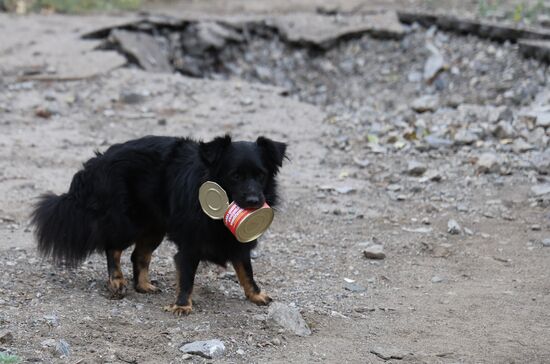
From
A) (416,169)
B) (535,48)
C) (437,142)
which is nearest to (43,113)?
(416,169)

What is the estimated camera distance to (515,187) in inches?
314

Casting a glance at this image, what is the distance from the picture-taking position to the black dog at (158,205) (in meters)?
5.04

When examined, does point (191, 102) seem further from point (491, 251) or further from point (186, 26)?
point (491, 251)

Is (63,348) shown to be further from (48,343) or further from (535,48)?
(535,48)

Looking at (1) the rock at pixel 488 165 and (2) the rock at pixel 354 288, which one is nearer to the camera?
(2) the rock at pixel 354 288

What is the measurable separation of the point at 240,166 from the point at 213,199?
0.26m

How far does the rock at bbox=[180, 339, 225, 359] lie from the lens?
4469 mm

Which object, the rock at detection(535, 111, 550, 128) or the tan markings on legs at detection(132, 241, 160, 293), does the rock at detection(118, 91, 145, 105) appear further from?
the tan markings on legs at detection(132, 241, 160, 293)

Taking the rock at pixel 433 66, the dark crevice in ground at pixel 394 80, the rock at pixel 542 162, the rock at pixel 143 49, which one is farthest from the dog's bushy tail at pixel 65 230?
the rock at pixel 433 66

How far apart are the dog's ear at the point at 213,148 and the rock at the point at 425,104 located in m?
5.74

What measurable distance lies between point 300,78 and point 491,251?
678 cm

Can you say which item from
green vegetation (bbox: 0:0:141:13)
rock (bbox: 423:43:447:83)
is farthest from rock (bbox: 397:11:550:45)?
green vegetation (bbox: 0:0:141:13)

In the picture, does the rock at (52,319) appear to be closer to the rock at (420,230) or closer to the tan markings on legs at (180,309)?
the tan markings on legs at (180,309)

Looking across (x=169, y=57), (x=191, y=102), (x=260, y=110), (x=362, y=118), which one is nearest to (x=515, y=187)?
(x=362, y=118)
